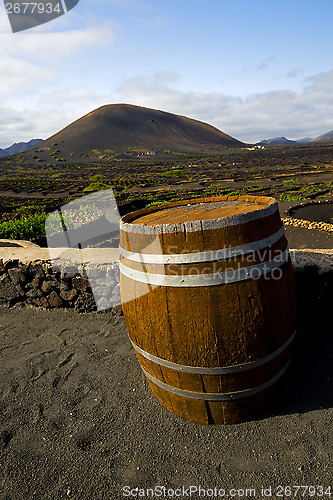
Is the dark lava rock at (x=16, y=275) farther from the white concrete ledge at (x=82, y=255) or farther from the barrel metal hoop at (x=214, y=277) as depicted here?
the barrel metal hoop at (x=214, y=277)

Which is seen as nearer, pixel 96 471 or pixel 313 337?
pixel 96 471

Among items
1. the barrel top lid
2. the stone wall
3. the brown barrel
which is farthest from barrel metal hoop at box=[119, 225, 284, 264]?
the stone wall

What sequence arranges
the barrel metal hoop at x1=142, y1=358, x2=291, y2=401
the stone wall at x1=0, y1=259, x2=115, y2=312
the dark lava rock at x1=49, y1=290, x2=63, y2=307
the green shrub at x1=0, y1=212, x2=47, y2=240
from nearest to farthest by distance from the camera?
the barrel metal hoop at x1=142, y1=358, x2=291, y2=401 < the stone wall at x1=0, y1=259, x2=115, y2=312 < the dark lava rock at x1=49, y1=290, x2=63, y2=307 < the green shrub at x1=0, y1=212, x2=47, y2=240

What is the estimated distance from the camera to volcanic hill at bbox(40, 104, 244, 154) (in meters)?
132

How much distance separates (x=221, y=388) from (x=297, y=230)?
7.82 m

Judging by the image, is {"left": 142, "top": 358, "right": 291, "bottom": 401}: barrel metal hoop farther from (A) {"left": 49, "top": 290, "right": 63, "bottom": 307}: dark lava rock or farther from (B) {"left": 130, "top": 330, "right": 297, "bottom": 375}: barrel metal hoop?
(A) {"left": 49, "top": 290, "right": 63, "bottom": 307}: dark lava rock

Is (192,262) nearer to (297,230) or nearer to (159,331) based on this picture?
(159,331)

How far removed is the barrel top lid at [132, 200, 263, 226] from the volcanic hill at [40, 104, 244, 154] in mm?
126974

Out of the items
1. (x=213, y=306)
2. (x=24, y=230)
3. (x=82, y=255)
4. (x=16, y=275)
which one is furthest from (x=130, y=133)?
(x=213, y=306)

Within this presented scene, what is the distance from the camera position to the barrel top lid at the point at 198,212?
2287mm

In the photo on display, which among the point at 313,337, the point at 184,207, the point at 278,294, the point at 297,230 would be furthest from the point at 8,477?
the point at 297,230

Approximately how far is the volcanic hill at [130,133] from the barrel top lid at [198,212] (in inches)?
4999

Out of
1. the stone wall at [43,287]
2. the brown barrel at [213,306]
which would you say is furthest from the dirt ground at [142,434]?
the stone wall at [43,287]

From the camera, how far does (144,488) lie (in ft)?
6.54
